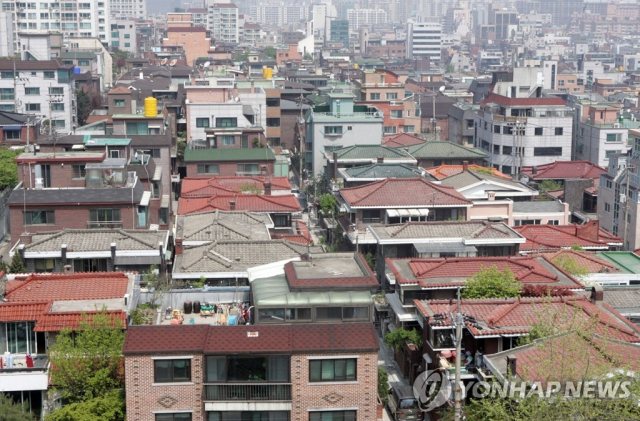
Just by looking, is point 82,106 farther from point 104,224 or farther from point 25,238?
point 25,238

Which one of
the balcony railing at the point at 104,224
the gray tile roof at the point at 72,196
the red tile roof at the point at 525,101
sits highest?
the red tile roof at the point at 525,101

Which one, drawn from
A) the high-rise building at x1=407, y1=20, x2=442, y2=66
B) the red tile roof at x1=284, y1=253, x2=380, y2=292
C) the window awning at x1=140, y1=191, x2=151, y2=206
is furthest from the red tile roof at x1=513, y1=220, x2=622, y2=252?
the high-rise building at x1=407, y1=20, x2=442, y2=66

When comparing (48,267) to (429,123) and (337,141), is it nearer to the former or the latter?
(337,141)

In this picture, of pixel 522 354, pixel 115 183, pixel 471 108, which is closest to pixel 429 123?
pixel 471 108

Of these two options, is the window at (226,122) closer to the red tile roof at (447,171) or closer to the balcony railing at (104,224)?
the red tile roof at (447,171)

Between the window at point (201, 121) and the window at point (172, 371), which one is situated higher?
the window at point (201, 121)

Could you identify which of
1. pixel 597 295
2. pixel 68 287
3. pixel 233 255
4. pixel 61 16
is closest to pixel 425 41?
pixel 61 16

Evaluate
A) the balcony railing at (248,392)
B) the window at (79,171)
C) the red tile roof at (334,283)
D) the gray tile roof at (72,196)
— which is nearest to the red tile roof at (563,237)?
the red tile roof at (334,283)
